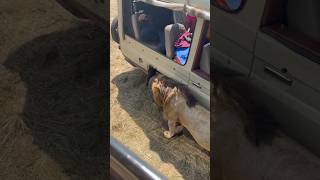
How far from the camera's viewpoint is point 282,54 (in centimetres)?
39

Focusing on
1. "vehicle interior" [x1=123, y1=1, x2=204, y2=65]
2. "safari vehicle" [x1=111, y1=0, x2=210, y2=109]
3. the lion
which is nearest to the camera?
"safari vehicle" [x1=111, y1=0, x2=210, y2=109]

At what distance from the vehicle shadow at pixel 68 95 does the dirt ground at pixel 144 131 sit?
2.72 metres

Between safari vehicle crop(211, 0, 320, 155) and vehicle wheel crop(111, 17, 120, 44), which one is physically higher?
safari vehicle crop(211, 0, 320, 155)

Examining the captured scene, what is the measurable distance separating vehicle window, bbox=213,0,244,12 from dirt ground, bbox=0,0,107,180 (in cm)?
11

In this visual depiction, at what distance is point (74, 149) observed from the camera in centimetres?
50

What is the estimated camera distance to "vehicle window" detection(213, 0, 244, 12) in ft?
1.32

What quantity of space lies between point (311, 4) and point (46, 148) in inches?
11.6

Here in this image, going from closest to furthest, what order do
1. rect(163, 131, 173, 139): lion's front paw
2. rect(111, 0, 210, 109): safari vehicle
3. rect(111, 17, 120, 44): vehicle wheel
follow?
rect(111, 0, 210, 109): safari vehicle → rect(163, 131, 173, 139): lion's front paw → rect(111, 17, 120, 44): vehicle wheel

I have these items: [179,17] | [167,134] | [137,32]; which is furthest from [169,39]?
[167,134]

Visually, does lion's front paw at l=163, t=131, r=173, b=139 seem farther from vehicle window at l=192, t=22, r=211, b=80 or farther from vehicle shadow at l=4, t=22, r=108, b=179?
vehicle shadow at l=4, t=22, r=108, b=179

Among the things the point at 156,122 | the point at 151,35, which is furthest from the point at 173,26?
the point at 156,122

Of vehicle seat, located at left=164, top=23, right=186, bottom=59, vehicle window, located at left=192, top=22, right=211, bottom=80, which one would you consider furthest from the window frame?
vehicle seat, located at left=164, top=23, right=186, bottom=59

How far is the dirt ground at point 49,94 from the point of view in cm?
43

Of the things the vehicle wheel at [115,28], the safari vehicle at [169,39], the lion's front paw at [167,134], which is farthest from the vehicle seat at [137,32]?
the lion's front paw at [167,134]
